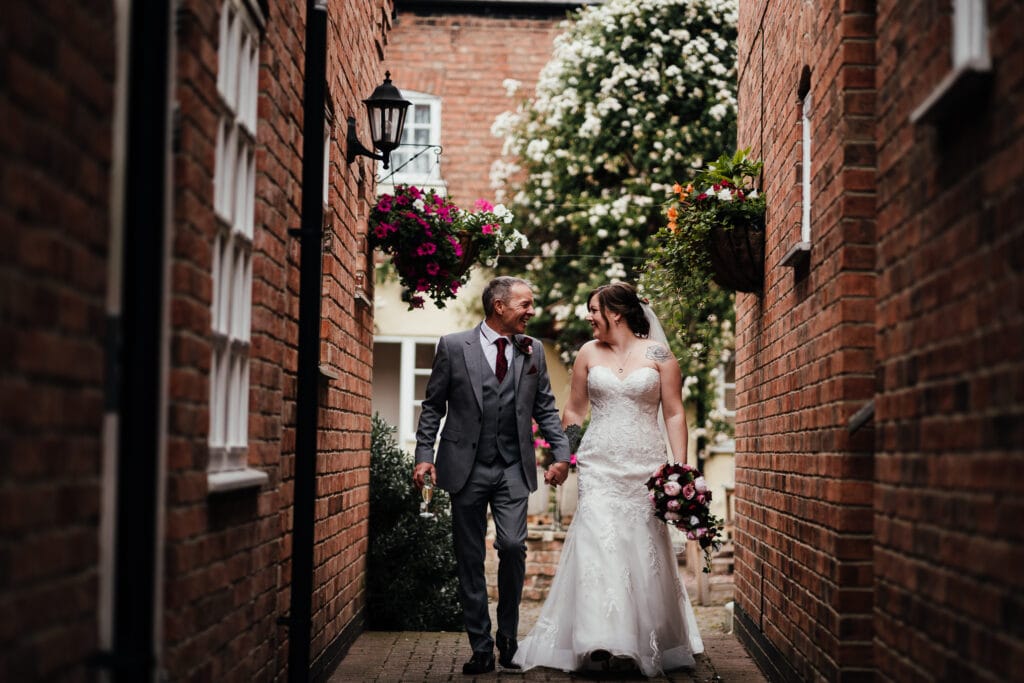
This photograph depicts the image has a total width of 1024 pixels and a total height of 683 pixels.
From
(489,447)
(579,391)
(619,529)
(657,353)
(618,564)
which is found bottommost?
(618,564)

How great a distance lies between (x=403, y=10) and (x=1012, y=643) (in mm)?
17669

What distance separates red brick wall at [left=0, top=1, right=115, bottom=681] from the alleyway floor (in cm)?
442

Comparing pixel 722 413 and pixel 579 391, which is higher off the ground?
pixel 722 413

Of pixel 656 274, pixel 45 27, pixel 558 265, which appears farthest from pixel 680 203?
pixel 558 265

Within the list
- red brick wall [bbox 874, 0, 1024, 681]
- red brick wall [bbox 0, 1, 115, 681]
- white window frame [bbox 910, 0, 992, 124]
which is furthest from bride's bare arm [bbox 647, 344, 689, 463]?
red brick wall [bbox 0, 1, 115, 681]

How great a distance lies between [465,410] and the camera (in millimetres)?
7379

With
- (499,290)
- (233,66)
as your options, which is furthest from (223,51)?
(499,290)

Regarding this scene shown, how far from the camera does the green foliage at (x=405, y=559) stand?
365 inches

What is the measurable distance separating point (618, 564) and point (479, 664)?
948 mm

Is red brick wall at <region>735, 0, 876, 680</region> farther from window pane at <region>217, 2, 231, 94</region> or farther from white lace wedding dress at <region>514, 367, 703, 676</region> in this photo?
window pane at <region>217, 2, 231, 94</region>

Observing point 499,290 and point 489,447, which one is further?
point 499,290

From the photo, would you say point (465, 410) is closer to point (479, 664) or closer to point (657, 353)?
point (657, 353)

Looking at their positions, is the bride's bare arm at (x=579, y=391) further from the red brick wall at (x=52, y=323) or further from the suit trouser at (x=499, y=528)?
the red brick wall at (x=52, y=323)

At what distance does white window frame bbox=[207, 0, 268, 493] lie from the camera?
4.34 meters
